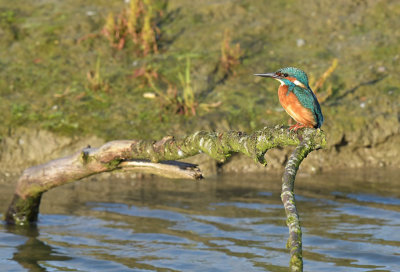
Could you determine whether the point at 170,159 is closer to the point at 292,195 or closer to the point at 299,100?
the point at 299,100

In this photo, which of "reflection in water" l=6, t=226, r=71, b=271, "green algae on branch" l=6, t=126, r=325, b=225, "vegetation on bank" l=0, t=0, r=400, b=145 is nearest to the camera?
"green algae on branch" l=6, t=126, r=325, b=225

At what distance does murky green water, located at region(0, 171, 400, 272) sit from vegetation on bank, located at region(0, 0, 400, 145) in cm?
98

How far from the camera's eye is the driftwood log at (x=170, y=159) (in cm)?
492

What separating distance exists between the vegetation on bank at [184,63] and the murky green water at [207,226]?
0.98 metres

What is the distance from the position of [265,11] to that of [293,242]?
9658mm

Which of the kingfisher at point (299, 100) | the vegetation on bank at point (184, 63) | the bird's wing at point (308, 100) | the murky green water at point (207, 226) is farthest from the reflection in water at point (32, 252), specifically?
the bird's wing at point (308, 100)

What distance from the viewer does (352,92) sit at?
11.8 m

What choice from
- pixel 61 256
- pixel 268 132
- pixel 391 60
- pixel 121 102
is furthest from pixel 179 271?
pixel 391 60

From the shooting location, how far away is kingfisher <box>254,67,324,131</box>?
20.2ft

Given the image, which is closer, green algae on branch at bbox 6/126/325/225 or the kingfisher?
green algae on branch at bbox 6/126/325/225

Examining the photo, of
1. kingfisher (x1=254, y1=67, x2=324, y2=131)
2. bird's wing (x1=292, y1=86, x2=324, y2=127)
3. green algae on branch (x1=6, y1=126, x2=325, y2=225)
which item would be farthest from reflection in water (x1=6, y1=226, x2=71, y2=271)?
bird's wing (x1=292, y1=86, x2=324, y2=127)

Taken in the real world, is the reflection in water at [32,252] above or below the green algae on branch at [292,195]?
below

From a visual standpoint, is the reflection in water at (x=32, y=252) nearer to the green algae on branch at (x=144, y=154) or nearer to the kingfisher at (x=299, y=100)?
the green algae on branch at (x=144, y=154)

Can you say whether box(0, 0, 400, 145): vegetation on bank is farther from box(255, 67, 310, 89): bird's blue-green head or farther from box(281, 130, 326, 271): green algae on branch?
box(281, 130, 326, 271): green algae on branch
